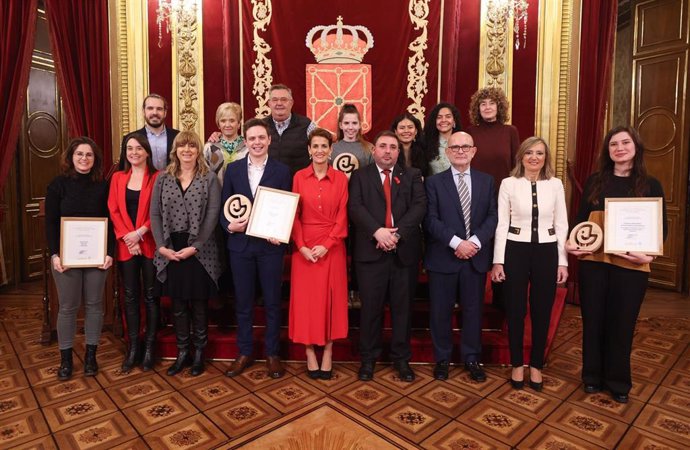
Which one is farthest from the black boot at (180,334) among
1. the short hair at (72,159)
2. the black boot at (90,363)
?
the short hair at (72,159)

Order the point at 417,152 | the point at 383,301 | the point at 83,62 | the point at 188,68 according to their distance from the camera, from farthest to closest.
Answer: the point at 188,68 → the point at 83,62 → the point at 417,152 → the point at 383,301

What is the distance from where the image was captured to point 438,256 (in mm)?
3201

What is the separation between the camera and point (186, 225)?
124 inches

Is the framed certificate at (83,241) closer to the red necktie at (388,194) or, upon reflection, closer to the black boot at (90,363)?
the black boot at (90,363)

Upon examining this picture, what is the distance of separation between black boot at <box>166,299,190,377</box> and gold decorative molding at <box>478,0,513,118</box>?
4018 mm

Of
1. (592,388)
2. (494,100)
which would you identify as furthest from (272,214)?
(592,388)

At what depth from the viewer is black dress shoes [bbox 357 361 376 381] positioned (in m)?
3.24

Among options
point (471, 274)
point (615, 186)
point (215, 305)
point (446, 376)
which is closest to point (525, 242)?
point (471, 274)

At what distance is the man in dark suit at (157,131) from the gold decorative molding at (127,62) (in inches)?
79.1

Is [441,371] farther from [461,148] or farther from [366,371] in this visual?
[461,148]

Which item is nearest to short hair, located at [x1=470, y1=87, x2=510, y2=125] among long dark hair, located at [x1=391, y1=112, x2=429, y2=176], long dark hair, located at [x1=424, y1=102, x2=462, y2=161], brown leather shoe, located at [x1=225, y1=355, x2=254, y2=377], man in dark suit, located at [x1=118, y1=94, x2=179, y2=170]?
long dark hair, located at [x1=424, y1=102, x2=462, y2=161]

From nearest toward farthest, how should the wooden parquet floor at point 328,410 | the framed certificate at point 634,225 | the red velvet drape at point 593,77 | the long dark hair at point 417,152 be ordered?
the wooden parquet floor at point 328,410 < the framed certificate at point 634,225 < the long dark hair at point 417,152 < the red velvet drape at point 593,77

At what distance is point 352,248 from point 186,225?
3.60 ft

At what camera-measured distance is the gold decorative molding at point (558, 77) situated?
5.31m
